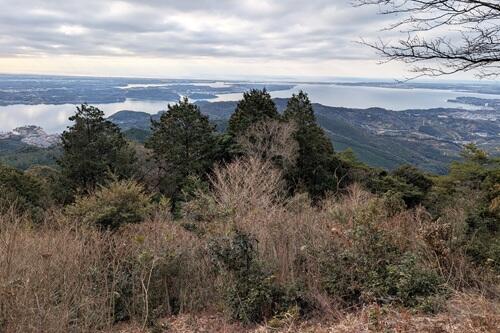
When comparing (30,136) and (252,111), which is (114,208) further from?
(30,136)

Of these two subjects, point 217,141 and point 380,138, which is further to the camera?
point 380,138

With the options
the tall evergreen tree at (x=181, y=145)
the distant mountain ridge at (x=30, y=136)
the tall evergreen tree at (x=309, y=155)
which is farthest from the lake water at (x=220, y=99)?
the tall evergreen tree at (x=181, y=145)

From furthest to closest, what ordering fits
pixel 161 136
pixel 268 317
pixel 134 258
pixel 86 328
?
pixel 161 136
pixel 134 258
pixel 268 317
pixel 86 328

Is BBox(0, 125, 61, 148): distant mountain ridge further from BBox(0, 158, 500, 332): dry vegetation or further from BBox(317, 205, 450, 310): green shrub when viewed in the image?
BBox(317, 205, 450, 310): green shrub

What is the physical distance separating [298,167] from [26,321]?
25.5 meters

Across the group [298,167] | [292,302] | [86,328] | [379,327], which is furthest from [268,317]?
[298,167]

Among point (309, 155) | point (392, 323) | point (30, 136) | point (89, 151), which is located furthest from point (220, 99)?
point (392, 323)

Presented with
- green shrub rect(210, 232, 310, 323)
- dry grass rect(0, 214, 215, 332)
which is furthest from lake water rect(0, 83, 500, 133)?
green shrub rect(210, 232, 310, 323)

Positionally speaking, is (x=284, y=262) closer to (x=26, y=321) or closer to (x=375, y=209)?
(x=375, y=209)

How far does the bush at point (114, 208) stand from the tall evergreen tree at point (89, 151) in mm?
9930

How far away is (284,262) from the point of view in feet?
18.1

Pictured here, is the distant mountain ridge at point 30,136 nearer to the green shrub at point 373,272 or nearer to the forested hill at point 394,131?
the forested hill at point 394,131

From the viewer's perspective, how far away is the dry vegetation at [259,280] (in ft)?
12.6

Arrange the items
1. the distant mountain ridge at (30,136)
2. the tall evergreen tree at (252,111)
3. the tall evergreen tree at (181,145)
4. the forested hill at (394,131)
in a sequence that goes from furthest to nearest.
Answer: the distant mountain ridge at (30,136) → the forested hill at (394,131) → the tall evergreen tree at (252,111) → the tall evergreen tree at (181,145)
